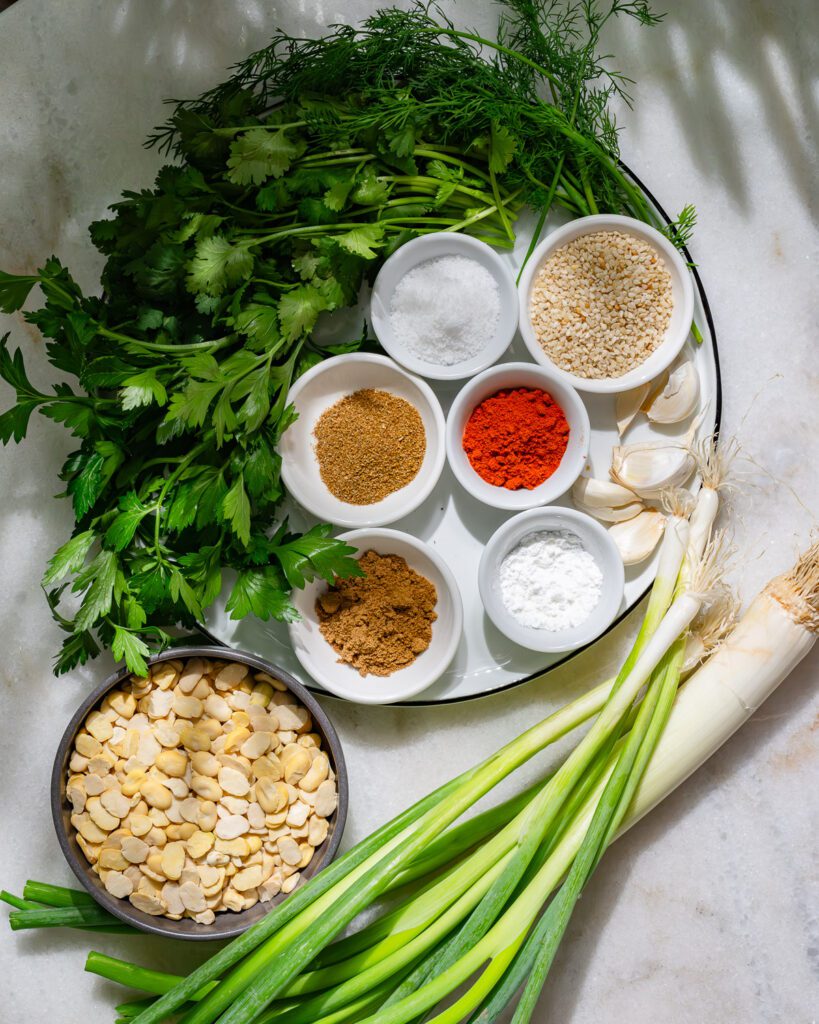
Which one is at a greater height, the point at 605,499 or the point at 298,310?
the point at 298,310

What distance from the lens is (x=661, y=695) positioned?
1.63m

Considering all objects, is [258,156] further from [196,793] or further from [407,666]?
[196,793]

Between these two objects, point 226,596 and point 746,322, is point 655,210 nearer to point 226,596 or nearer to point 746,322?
point 746,322

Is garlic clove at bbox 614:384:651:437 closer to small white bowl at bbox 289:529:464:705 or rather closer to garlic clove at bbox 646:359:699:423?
garlic clove at bbox 646:359:699:423

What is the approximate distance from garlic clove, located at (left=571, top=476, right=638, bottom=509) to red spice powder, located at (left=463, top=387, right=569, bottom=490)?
67 millimetres

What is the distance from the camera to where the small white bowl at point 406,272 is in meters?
1.68

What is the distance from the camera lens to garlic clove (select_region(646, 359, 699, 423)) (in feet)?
5.64

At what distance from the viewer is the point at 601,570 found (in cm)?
171

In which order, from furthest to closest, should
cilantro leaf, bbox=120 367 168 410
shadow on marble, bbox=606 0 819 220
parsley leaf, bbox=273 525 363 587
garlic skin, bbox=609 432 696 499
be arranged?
shadow on marble, bbox=606 0 819 220
garlic skin, bbox=609 432 696 499
parsley leaf, bbox=273 525 363 587
cilantro leaf, bbox=120 367 168 410

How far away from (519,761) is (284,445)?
70 cm

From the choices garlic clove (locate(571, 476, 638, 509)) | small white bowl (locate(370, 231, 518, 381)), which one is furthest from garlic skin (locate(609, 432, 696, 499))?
small white bowl (locate(370, 231, 518, 381))

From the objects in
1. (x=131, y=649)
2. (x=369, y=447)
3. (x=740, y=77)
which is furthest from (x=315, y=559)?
(x=740, y=77)

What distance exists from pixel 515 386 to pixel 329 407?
0.35m

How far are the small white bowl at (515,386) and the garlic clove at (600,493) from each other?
0.05 meters
